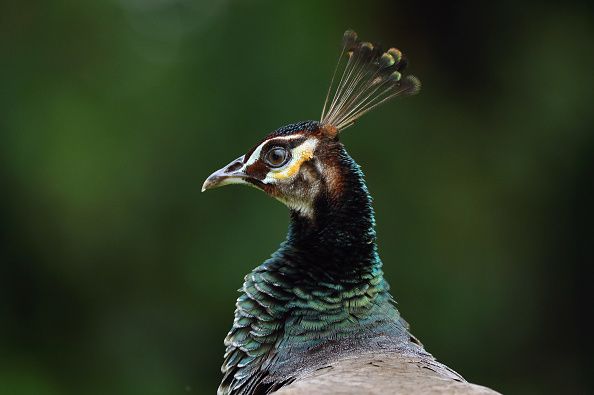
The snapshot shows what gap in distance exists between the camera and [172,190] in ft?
19.8

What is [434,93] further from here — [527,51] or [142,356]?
[142,356]

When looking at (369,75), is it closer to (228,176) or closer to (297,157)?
(297,157)

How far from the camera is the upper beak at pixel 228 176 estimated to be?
112 inches

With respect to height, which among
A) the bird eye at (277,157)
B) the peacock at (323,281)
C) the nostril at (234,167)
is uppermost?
the bird eye at (277,157)

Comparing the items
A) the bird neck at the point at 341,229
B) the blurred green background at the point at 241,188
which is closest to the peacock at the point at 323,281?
the bird neck at the point at 341,229

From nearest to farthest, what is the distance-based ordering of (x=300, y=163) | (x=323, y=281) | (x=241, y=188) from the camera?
(x=323, y=281) → (x=300, y=163) → (x=241, y=188)

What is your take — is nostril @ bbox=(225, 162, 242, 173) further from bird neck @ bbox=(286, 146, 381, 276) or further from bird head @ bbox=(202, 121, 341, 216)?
bird neck @ bbox=(286, 146, 381, 276)

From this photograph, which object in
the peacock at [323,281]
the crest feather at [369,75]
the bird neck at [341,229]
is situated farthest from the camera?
the crest feather at [369,75]

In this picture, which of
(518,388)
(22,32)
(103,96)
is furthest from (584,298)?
(22,32)

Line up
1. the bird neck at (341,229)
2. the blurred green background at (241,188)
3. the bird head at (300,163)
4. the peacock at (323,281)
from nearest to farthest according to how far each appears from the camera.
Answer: the peacock at (323,281) < the bird neck at (341,229) < the bird head at (300,163) < the blurred green background at (241,188)

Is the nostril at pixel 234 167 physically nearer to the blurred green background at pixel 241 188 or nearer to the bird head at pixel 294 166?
the bird head at pixel 294 166

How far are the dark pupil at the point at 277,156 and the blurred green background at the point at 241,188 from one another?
2706 millimetres

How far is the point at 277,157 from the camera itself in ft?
9.28

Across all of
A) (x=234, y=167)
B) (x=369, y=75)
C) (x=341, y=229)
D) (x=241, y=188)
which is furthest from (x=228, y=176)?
(x=241, y=188)
